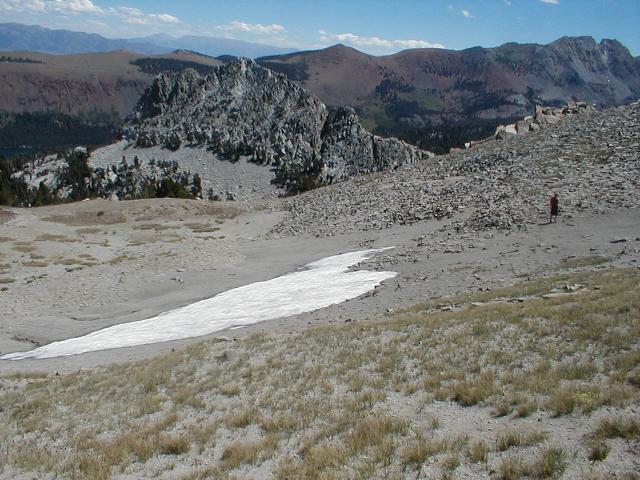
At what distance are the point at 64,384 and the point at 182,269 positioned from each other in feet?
66.5

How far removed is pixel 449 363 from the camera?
1245cm

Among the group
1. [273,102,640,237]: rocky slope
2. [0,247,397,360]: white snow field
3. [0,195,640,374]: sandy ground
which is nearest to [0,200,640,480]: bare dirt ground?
[0,195,640,374]: sandy ground

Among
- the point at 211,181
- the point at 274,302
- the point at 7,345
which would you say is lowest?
the point at 7,345

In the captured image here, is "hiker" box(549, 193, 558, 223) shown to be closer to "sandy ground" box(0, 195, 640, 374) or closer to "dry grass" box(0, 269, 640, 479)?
"sandy ground" box(0, 195, 640, 374)

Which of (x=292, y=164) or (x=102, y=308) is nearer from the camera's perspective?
(x=102, y=308)

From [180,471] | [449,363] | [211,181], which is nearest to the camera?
[180,471]

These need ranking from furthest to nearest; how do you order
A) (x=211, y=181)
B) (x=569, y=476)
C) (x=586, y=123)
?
(x=211, y=181) → (x=586, y=123) → (x=569, y=476)

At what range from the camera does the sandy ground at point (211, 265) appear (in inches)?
864

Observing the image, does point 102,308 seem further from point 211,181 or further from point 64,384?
point 211,181

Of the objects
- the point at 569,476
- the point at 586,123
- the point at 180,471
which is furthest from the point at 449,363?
the point at 586,123

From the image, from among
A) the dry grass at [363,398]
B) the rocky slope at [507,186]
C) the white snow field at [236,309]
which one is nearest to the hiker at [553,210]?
the rocky slope at [507,186]

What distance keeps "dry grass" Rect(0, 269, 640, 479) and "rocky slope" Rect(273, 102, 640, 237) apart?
52.6 feet

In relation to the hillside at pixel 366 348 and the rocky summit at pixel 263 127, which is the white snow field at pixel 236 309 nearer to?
the hillside at pixel 366 348

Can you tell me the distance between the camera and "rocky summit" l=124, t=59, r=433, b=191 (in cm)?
14275
